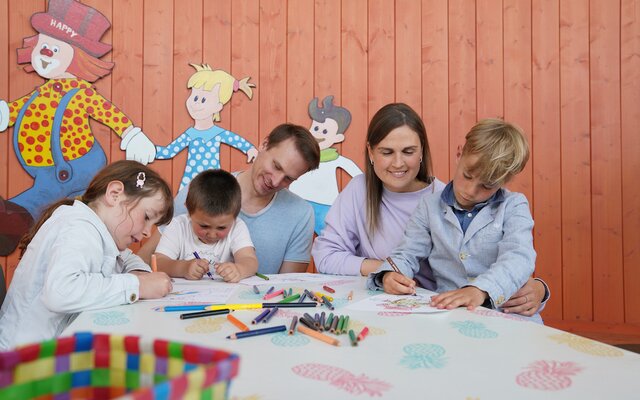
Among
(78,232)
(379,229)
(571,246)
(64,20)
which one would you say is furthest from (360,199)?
(64,20)

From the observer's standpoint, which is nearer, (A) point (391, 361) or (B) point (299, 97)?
(A) point (391, 361)

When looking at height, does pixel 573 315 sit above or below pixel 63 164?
below

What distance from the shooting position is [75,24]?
2.64m

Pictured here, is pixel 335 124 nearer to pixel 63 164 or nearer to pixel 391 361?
pixel 63 164

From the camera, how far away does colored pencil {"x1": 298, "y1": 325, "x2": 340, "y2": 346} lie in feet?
2.43

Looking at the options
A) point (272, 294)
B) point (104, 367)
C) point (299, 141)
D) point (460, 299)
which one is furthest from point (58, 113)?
point (104, 367)

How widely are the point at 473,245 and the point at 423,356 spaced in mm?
736

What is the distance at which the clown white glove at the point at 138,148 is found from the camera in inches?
105

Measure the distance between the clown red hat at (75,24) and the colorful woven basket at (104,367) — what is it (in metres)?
2.64

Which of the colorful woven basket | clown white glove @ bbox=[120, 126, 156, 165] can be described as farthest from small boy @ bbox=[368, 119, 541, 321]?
clown white glove @ bbox=[120, 126, 156, 165]

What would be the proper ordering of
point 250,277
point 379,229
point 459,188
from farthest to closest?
point 379,229 → point 250,277 → point 459,188

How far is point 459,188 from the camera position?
1.37 meters

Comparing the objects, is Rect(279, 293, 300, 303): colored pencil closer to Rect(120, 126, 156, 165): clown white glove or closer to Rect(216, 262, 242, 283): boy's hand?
Rect(216, 262, 242, 283): boy's hand

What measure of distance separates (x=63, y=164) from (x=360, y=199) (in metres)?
1.68
